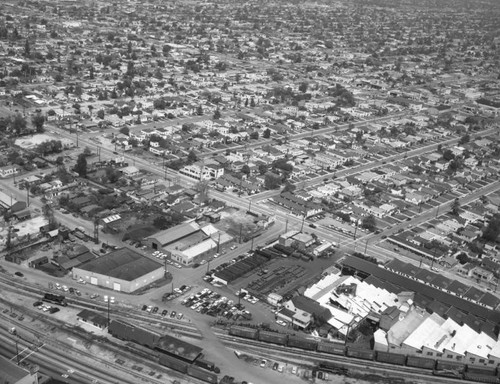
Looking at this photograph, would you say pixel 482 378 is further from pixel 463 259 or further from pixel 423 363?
pixel 463 259

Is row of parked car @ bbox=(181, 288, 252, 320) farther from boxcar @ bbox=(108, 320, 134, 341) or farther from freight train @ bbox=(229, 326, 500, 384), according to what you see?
boxcar @ bbox=(108, 320, 134, 341)

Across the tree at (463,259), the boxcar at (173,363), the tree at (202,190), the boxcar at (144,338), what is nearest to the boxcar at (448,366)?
the tree at (463,259)

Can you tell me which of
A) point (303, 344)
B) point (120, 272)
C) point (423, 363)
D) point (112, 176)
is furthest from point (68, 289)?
point (423, 363)

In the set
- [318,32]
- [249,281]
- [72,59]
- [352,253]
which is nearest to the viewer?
[249,281]

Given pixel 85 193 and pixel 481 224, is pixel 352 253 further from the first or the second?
pixel 85 193

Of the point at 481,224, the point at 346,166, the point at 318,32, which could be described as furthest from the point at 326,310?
the point at 318,32

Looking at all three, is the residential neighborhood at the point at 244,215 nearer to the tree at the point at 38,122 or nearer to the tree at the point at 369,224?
the tree at the point at 369,224
